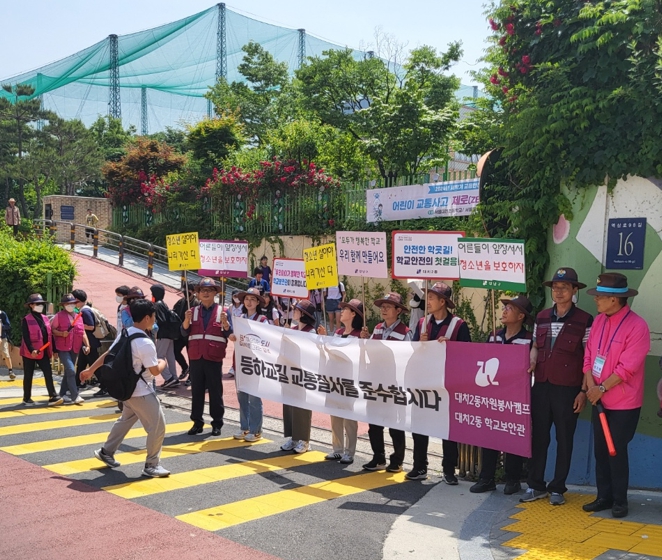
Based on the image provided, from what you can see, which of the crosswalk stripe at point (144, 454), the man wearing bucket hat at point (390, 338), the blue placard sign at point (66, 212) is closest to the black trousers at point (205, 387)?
→ the crosswalk stripe at point (144, 454)

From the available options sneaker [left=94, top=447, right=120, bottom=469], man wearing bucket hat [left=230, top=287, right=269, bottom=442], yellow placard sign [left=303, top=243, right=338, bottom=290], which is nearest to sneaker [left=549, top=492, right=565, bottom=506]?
yellow placard sign [left=303, top=243, right=338, bottom=290]

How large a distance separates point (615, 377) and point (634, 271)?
4.75 feet

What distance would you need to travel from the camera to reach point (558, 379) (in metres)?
7.10

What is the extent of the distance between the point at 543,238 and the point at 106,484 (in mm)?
5489

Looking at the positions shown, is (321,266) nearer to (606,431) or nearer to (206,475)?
(206,475)

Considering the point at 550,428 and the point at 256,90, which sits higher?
the point at 256,90

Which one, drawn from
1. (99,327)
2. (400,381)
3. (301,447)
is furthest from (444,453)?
(99,327)

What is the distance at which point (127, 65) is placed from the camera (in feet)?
137

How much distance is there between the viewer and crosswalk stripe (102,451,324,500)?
296 inches

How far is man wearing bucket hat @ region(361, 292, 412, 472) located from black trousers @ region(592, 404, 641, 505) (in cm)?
241

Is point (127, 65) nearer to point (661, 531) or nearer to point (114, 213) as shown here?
point (114, 213)

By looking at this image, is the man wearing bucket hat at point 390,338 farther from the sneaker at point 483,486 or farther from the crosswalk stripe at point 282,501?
the sneaker at point 483,486

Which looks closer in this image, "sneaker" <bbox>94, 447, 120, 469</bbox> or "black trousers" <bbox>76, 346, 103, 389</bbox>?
"sneaker" <bbox>94, 447, 120, 469</bbox>

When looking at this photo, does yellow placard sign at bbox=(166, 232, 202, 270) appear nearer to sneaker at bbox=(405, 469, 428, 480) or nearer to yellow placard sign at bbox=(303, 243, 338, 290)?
yellow placard sign at bbox=(303, 243, 338, 290)
